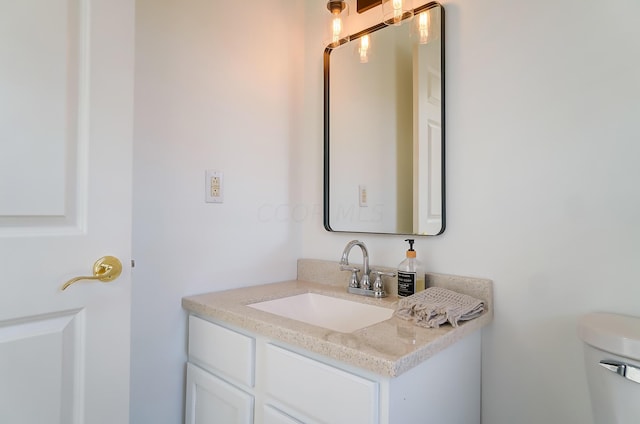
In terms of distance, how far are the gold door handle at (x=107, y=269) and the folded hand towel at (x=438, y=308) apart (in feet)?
2.53

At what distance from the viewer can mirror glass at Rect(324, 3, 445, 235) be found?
4.07 ft

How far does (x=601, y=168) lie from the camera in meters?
0.93

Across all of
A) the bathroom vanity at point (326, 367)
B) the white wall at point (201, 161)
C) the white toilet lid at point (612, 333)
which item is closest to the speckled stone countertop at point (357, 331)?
the bathroom vanity at point (326, 367)

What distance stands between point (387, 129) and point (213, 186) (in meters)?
0.71

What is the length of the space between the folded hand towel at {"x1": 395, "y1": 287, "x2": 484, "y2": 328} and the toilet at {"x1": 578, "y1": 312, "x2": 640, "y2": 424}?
0.26 m

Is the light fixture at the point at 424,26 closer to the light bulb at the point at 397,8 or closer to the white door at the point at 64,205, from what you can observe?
the light bulb at the point at 397,8

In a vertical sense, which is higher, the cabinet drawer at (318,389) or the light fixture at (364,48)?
the light fixture at (364,48)

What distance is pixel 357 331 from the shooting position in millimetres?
896

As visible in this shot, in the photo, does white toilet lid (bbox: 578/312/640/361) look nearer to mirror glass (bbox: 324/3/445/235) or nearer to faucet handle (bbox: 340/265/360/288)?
mirror glass (bbox: 324/3/445/235)

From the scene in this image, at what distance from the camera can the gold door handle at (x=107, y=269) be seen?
87 cm

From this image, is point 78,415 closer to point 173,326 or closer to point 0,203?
point 173,326

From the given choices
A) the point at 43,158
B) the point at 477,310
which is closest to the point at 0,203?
the point at 43,158

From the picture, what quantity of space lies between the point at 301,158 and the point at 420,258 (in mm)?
735

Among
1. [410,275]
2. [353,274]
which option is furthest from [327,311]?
[410,275]
